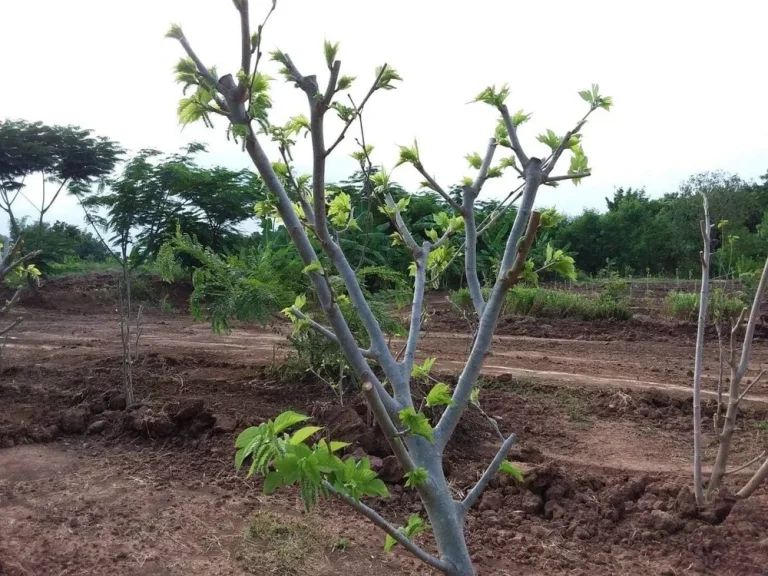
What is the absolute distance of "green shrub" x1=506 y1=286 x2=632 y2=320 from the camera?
38.8 feet

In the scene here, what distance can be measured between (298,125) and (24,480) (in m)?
3.33

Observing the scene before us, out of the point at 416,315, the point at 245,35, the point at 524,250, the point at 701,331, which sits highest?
the point at 245,35

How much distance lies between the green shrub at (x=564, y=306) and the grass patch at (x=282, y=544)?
877 cm

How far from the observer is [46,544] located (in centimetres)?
306

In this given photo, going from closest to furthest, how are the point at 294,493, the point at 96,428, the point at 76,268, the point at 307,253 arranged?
1. the point at 307,253
2. the point at 294,493
3. the point at 96,428
4. the point at 76,268

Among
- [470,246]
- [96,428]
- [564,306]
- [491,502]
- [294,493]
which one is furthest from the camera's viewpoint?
[564,306]

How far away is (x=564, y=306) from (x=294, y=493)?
9.57 metres

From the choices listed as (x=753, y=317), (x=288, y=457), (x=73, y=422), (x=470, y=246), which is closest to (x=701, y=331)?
(x=753, y=317)

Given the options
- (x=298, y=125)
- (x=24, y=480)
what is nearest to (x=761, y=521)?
(x=298, y=125)

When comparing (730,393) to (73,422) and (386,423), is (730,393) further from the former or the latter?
(73,422)

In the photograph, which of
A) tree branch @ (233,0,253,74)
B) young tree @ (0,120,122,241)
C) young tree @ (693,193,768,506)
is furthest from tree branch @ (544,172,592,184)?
young tree @ (0,120,122,241)

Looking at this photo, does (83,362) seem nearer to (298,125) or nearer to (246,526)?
(246,526)

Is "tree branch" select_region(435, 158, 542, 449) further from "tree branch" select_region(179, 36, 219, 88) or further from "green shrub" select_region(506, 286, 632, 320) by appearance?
"green shrub" select_region(506, 286, 632, 320)

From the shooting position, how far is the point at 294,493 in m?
3.75
